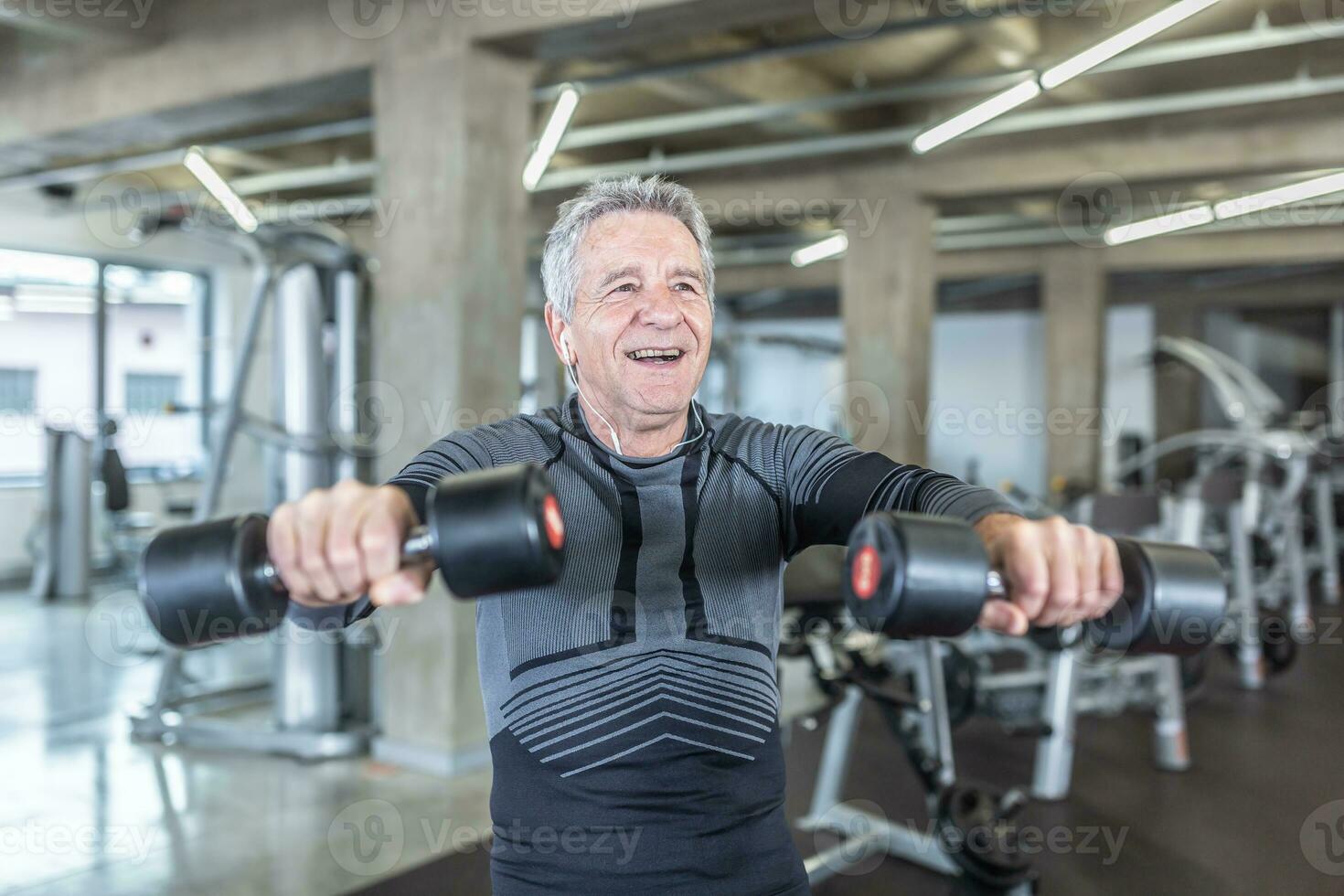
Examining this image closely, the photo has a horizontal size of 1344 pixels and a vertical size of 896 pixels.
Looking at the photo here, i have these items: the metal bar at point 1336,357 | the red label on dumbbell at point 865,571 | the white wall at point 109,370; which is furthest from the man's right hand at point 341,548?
the metal bar at point 1336,357

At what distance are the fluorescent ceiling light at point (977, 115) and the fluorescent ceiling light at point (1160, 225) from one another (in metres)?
2.97

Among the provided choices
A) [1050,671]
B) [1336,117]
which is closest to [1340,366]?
[1336,117]

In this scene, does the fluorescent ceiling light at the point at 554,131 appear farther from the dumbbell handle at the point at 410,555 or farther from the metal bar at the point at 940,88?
the dumbbell handle at the point at 410,555

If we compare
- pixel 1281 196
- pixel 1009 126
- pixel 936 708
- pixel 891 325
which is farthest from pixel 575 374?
pixel 1281 196

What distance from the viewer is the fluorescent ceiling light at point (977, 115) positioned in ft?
15.5

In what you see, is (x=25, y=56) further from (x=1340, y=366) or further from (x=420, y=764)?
(x=1340, y=366)

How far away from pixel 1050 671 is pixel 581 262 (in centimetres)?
277

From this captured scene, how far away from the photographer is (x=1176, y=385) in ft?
36.1

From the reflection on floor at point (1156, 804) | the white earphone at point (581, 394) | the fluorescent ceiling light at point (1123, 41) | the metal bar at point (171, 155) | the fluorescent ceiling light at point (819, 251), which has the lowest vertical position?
the reflection on floor at point (1156, 804)

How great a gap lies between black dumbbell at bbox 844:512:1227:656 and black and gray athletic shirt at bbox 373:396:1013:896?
0.62 ft

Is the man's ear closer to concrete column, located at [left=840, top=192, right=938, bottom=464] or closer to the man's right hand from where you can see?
the man's right hand

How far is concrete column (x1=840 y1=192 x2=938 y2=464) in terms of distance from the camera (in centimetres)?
682

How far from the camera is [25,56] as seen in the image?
5316mm

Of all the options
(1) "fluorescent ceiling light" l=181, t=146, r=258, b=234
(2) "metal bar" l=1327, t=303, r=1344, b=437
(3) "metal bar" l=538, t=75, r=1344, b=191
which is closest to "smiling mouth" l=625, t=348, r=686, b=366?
(3) "metal bar" l=538, t=75, r=1344, b=191
